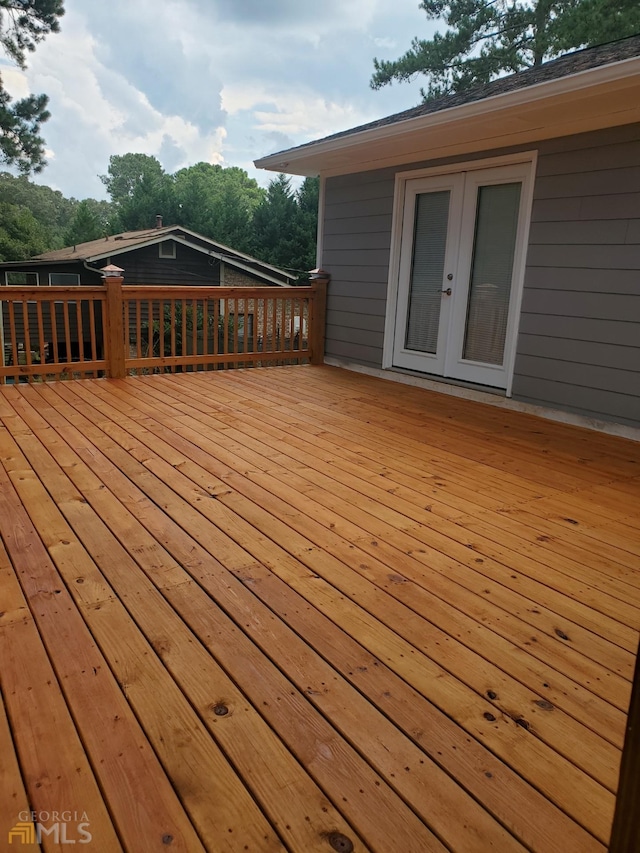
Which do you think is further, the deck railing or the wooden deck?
the deck railing

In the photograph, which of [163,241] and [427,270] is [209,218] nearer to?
[163,241]

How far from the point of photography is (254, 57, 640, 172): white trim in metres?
3.32

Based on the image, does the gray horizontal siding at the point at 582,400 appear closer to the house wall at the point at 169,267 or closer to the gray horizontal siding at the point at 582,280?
the gray horizontal siding at the point at 582,280

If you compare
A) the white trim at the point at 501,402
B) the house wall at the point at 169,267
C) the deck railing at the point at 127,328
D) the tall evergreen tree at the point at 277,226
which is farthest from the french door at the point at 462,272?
the tall evergreen tree at the point at 277,226

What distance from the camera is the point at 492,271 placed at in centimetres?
Answer: 502

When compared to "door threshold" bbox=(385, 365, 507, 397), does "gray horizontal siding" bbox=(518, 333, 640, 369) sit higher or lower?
higher

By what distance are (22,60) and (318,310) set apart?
10.7m

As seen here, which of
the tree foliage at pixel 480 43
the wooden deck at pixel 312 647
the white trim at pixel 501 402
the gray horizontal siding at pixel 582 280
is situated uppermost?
the tree foliage at pixel 480 43

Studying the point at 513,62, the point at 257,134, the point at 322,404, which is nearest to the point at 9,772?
the point at 322,404

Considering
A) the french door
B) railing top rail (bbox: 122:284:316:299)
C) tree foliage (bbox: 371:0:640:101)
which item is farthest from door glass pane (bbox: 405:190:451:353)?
tree foliage (bbox: 371:0:640:101)

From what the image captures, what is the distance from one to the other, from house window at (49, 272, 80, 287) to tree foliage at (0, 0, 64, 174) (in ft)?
10.2

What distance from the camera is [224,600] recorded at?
189 centimetres

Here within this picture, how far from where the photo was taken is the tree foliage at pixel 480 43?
44.6 ft

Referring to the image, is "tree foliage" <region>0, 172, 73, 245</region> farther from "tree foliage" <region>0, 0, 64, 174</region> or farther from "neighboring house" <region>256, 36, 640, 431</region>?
"neighboring house" <region>256, 36, 640, 431</region>
